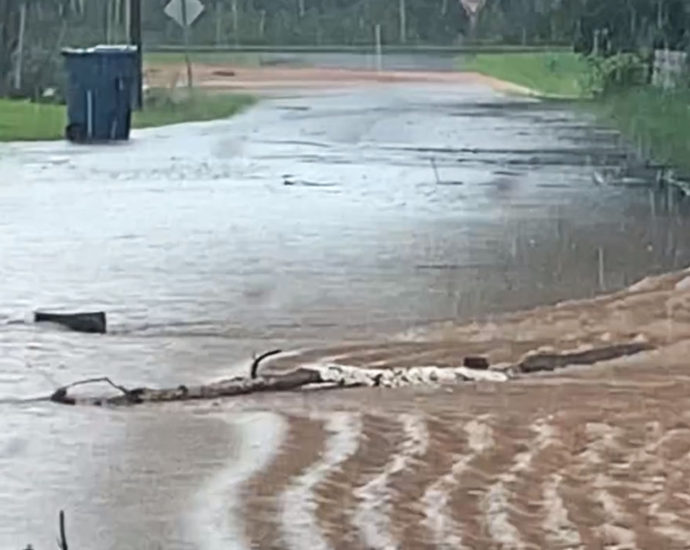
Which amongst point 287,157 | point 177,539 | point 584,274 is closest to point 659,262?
point 584,274

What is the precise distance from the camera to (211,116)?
3631 cm

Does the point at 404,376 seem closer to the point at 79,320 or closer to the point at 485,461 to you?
the point at 485,461

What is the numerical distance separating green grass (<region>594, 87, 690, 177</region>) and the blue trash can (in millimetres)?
6496

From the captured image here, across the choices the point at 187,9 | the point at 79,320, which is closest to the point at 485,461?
the point at 79,320

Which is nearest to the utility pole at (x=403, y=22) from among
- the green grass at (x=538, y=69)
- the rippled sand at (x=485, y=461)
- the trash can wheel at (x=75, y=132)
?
the green grass at (x=538, y=69)

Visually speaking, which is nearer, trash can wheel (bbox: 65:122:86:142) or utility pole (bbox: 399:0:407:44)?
trash can wheel (bbox: 65:122:86:142)

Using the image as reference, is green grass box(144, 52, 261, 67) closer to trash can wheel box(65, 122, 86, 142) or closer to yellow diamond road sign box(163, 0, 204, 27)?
yellow diamond road sign box(163, 0, 204, 27)

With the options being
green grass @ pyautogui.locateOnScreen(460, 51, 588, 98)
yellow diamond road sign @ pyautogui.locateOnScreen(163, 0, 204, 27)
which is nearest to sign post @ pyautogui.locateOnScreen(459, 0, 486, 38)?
green grass @ pyautogui.locateOnScreen(460, 51, 588, 98)

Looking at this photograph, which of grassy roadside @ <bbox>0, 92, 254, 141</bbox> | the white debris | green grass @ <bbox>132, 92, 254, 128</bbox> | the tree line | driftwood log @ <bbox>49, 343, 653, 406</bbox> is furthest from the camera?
the tree line

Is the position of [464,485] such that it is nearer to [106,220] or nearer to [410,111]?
[106,220]

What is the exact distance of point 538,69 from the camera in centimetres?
5697

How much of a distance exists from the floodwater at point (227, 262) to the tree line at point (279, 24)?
13.8 metres

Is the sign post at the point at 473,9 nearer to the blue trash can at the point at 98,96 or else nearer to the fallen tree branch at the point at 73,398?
the blue trash can at the point at 98,96

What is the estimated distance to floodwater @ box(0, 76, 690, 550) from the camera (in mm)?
8648
